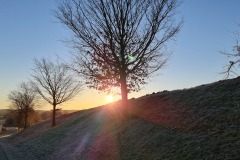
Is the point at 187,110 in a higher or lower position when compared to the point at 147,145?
higher

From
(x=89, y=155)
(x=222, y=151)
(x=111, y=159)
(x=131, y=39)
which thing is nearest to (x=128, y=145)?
(x=111, y=159)

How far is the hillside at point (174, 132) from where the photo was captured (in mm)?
9141

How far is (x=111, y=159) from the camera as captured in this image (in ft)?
37.4

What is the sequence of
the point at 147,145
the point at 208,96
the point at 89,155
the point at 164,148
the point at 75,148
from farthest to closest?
the point at 75,148
the point at 208,96
the point at 89,155
the point at 147,145
the point at 164,148

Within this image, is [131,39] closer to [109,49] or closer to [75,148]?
[109,49]

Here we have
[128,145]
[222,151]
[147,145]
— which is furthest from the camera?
[128,145]

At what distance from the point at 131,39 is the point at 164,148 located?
27.3 ft

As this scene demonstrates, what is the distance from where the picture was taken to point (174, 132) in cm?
1129

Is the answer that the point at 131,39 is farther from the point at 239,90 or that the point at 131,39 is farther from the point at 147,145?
the point at 147,145

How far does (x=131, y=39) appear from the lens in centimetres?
1706

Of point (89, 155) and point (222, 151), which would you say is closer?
point (222, 151)

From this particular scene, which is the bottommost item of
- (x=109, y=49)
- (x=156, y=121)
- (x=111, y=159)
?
(x=111, y=159)

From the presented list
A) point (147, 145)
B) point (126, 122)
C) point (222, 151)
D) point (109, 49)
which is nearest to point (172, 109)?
point (126, 122)

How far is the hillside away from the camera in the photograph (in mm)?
9141
